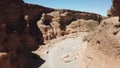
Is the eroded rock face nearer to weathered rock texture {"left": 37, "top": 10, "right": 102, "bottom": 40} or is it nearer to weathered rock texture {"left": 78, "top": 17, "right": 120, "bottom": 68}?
weathered rock texture {"left": 37, "top": 10, "right": 102, "bottom": 40}

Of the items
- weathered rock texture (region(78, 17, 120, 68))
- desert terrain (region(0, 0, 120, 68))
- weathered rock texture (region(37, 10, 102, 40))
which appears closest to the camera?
weathered rock texture (region(78, 17, 120, 68))

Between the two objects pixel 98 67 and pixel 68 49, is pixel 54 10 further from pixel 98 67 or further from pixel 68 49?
pixel 98 67

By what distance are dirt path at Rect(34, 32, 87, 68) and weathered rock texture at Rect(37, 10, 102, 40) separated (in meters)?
4.76

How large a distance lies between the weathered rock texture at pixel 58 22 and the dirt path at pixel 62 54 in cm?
476

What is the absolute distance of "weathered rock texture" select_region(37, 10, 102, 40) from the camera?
55.9 m

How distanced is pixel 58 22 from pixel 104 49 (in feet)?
Result: 168

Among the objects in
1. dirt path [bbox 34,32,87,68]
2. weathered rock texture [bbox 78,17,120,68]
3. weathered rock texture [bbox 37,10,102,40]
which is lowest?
dirt path [bbox 34,32,87,68]

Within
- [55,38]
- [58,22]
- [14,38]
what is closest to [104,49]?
[14,38]

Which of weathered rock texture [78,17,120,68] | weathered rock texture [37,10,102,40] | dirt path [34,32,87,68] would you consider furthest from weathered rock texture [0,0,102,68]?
weathered rock texture [78,17,120,68]

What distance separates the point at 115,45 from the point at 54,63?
3009cm

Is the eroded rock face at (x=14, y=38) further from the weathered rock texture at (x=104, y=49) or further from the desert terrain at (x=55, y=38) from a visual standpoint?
the weathered rock texture at (x=104, y=49)

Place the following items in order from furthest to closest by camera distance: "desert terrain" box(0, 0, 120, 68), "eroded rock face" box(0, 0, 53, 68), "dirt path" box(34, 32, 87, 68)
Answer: "dirt path" box(34, 32, 87, 68)
"eroded rock face" box(0, 0, 53, 68)
"desert terrain" box(0, 0, 120, 68)

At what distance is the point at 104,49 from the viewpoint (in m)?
10.0

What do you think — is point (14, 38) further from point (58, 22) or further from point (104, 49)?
point (58, 22)
